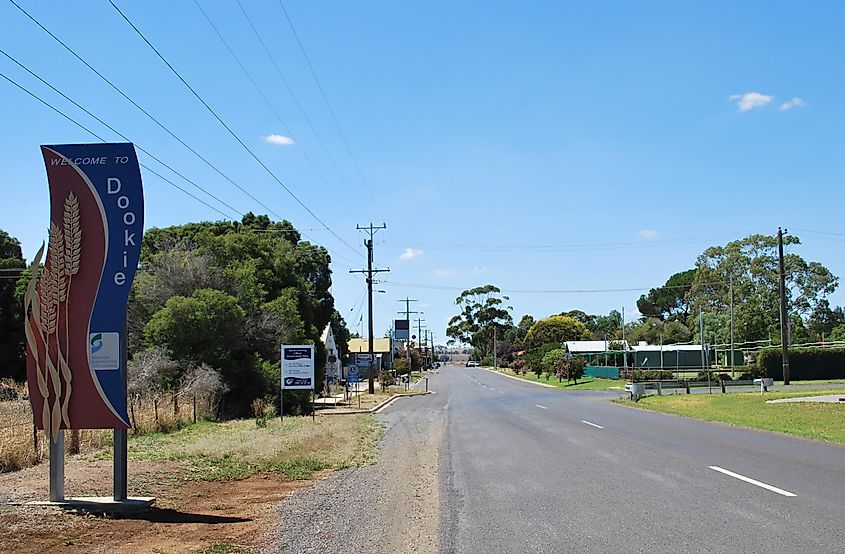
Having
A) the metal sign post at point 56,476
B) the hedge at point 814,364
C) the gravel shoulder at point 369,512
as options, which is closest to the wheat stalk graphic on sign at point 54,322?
the metal sign post at point 56,476

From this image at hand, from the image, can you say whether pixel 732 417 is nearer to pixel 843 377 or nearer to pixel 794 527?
pixel 794 527

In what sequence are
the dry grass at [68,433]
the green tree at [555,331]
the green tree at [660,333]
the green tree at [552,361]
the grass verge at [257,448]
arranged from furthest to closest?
the green tree at [555,331] → the green tree at [660,333] → the green tree at [552,361] → the grass verge at [257,448] → the dry grass at [68,433]

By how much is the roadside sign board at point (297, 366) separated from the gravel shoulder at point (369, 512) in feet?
32.2

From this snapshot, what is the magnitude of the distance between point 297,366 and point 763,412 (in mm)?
17590

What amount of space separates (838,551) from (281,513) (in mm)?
6349

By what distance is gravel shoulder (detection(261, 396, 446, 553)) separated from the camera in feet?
27.7

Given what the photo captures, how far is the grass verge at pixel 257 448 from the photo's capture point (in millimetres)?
14752

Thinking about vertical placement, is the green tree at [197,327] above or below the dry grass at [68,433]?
above

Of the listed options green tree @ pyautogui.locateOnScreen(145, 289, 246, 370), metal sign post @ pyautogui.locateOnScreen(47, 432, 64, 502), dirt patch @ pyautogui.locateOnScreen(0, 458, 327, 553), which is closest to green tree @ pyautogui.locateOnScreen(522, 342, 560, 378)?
green tree @ pyautogui.locateOnScreen(145, 289, 246, 370)

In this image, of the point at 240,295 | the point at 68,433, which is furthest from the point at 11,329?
the point at 68,433

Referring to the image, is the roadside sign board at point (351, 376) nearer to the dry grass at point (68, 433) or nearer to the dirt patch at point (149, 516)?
the dry grass at point (68, 433)

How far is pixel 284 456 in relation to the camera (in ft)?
53.9

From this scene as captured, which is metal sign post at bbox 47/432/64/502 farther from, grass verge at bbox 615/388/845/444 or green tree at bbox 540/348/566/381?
green tree at bbox 540/348/566/381

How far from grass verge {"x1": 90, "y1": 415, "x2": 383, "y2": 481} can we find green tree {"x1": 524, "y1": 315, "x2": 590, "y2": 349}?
361 ft
